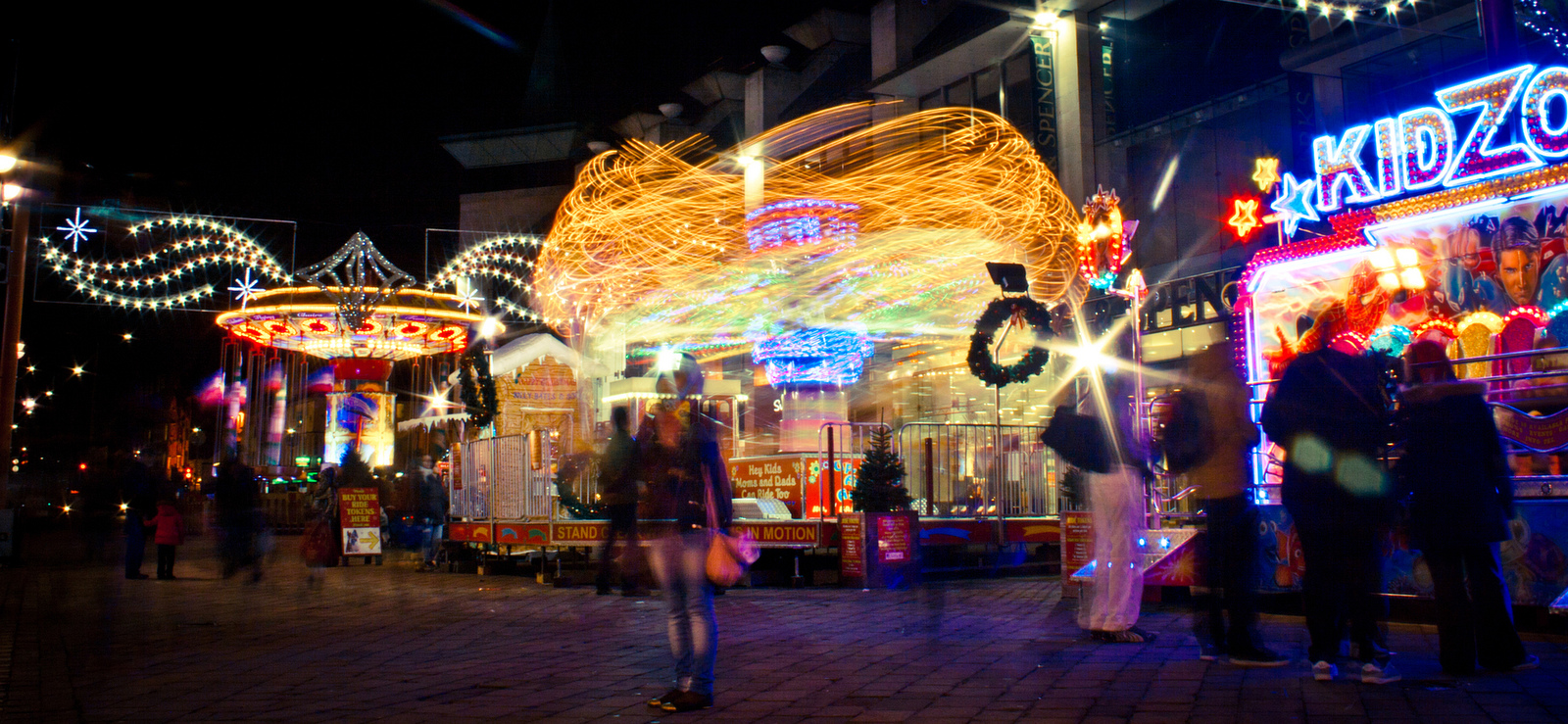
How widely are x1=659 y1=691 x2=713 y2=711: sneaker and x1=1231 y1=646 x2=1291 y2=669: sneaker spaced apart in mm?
2882

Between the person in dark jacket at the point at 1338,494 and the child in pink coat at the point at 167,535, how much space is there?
14224 millimetres

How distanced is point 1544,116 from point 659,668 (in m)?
8.65

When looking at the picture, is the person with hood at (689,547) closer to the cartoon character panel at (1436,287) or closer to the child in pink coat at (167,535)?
the cartoon character panel at (1436,287)

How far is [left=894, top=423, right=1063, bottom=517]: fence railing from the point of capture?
12930mm

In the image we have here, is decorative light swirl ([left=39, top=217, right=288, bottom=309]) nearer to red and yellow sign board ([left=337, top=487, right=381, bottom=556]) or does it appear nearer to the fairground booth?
red and yellow sign board ([left=337, top=487, right=381, bottom=556])

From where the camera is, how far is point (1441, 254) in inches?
420

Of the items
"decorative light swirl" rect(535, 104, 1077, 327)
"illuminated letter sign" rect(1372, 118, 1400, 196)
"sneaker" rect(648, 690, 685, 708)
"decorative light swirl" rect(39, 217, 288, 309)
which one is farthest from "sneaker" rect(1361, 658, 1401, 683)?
"decorative light swirl" rect(39, 217, 288, 309)

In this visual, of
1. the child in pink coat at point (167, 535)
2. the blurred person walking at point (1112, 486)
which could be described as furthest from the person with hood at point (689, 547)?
the child in pink coat at point (167, 535)

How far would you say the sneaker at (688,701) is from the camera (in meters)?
4.82

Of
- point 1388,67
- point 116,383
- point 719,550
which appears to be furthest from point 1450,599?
point 116,383

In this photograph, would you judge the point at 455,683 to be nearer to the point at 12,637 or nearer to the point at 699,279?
the point at 12,637

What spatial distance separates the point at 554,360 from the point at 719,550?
745 inches

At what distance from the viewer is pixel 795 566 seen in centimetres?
1252

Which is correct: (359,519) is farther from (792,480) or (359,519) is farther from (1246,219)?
(1246,219)
